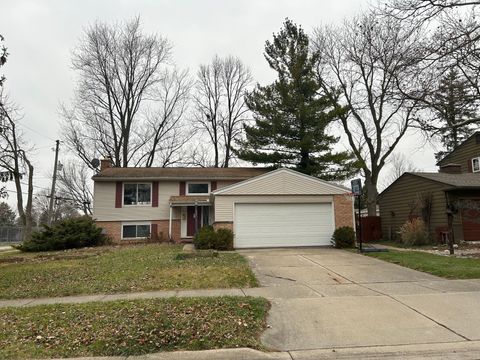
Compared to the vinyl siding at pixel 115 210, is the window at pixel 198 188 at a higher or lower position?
higher

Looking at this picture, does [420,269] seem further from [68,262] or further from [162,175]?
[162,175]

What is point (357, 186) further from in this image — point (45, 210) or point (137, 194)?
point (45, 210)

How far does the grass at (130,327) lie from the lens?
4.72m

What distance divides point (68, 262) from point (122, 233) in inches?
364

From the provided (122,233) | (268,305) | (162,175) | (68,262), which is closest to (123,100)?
(162,175)

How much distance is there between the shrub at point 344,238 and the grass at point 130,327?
35.7 feet

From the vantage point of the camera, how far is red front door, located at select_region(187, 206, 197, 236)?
875 inches

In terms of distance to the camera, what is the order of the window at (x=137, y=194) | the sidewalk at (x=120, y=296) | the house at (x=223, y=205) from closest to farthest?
1. the sidewalk at (x=120, y=296)
2. the house at (x=223, y=205)
3. the window at (x=137, y=194)

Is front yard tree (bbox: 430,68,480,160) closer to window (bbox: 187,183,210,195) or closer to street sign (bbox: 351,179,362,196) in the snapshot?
street sign (bbox: 351,179,362,196)

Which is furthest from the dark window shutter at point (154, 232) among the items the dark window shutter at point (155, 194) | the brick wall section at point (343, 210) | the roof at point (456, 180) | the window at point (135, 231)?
the roof at point (456, 180)

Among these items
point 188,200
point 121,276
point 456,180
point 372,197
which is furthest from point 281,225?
point 372,197

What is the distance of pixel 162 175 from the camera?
2258 centimetres

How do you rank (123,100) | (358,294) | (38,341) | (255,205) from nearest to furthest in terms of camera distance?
(38,341) → (358,294) → (255,205) → (123,100)

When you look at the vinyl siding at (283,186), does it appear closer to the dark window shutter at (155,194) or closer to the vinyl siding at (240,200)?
the vinyl siding at (240,200)
